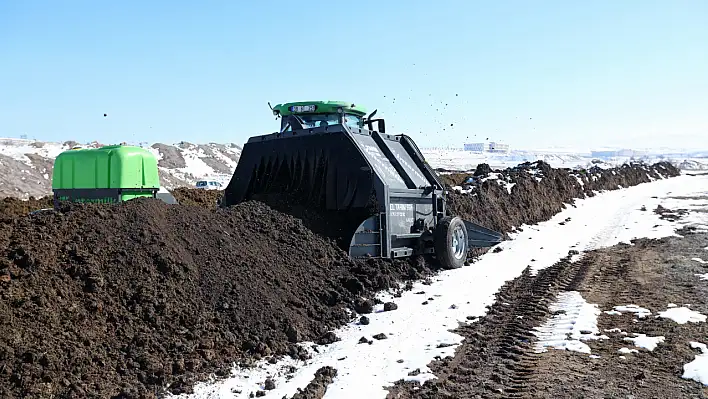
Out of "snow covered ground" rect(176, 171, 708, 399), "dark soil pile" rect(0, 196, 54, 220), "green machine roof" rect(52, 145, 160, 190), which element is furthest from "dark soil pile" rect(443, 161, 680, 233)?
"dark soil pile" rect(0, 196, 54, 220)

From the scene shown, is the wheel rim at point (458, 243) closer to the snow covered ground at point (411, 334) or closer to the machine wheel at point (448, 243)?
the machine wheel at point (448, 243)

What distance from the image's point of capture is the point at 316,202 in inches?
355

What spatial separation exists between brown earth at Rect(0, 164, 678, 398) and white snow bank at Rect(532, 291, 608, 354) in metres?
1.99

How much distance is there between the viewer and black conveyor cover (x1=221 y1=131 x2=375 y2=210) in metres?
8.59

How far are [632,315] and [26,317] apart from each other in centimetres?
601

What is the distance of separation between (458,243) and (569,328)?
3643 millimetres

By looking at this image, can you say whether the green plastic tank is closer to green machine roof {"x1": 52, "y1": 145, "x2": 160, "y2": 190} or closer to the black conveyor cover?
green machine roof {"x1": 52, "y1": 145, "x2": 160, "y2": 190}

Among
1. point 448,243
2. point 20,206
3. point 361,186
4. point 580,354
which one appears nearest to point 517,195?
point 448,243

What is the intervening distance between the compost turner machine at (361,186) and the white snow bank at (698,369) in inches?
158

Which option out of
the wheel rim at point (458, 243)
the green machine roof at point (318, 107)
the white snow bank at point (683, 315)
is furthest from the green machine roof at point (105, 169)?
the white snow bank at point (683, 315)

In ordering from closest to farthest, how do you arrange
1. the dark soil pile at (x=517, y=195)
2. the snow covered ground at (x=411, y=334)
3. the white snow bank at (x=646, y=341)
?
the snow covered ground at (x=411, y=334), the white snow bank at (x=646, y=341), the dark soil pile at (x=517, y=195)

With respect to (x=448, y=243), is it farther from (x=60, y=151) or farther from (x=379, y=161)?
(x=60, y=151)

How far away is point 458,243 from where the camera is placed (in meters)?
9.63

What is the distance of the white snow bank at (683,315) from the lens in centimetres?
620
